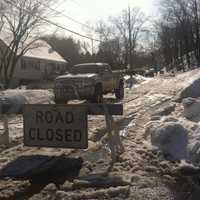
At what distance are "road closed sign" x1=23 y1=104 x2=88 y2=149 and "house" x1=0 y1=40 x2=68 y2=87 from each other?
140ft

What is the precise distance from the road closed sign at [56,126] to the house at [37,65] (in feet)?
140

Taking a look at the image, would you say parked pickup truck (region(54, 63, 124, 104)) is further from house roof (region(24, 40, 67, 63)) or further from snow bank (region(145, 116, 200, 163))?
house roof (region(24, 40, 67, 63))

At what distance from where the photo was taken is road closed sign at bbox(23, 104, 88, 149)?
27.2 ft

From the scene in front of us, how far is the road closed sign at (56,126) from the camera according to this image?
8.28 meters

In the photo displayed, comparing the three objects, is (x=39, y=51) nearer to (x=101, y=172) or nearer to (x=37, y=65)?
(x=37, y=65)

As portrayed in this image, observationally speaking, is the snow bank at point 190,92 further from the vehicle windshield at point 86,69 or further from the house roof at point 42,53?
the house roof at point 42,53

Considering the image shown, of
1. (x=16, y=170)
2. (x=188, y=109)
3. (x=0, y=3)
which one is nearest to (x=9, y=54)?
(x=0, y=3)

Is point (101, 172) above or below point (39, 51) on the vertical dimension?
below

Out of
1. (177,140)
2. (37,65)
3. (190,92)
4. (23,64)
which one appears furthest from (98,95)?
(37,65)

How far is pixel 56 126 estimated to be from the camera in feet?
27.8

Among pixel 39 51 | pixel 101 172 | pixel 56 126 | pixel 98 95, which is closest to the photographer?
pixel 101 172

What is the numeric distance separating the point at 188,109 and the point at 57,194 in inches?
257

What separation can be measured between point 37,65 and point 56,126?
52.4m

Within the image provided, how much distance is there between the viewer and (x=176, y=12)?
238 feet
